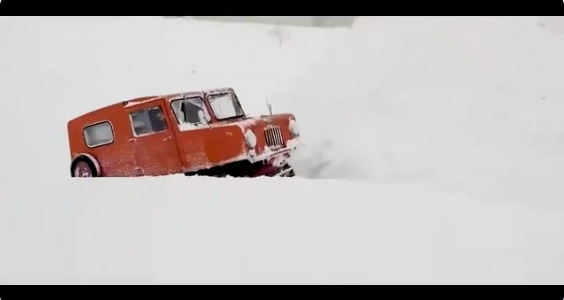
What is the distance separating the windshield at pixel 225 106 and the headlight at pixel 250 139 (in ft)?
0.26

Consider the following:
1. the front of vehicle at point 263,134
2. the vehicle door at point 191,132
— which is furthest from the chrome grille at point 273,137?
the vehicle door at point 191,132

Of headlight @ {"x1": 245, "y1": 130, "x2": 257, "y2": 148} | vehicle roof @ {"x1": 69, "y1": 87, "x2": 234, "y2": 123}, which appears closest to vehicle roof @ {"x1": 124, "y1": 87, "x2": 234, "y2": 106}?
vehicle roof @ {"x1": 69, "y1": 87, "x2": 234, "y2": 123}

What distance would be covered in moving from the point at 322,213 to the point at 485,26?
2.03ft

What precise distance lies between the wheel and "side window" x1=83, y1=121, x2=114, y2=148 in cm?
4

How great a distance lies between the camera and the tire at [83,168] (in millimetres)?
1590

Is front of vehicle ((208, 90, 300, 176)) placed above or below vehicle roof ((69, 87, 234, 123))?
below

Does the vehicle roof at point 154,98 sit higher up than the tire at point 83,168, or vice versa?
the vehicle roof at point 154,98

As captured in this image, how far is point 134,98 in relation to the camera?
1.61 meters

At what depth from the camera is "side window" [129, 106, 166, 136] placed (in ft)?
5.14

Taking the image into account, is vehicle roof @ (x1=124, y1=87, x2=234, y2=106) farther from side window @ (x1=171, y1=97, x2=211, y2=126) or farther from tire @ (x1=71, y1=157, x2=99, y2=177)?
tire @ (x1=71, y1=157, x2=99, y2=177)

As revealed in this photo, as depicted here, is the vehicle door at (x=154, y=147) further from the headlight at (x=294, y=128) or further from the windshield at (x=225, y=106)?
the headlight at (x=294, y=128)

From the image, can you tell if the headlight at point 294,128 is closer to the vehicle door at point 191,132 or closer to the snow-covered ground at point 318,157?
the snow-covered ground at point 318,157

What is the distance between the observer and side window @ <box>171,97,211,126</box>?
1571mm
